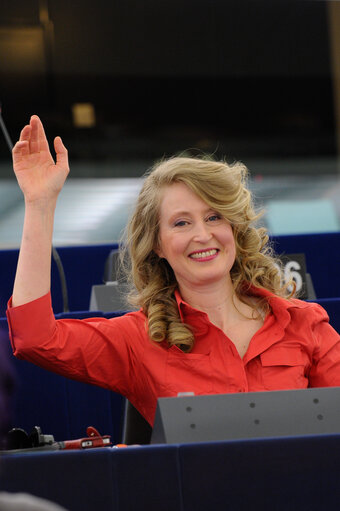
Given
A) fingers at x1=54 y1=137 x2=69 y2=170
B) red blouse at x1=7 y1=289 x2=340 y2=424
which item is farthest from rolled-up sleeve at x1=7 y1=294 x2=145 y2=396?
fingers at x1=54 y1=137 x2=69 y2=170

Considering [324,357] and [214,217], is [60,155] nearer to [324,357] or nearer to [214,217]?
[214,217]

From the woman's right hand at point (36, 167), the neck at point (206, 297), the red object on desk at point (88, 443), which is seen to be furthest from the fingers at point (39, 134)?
the red object on desk at point (88, 443)

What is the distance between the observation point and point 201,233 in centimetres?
150

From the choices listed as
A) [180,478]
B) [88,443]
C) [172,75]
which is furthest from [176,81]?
[180,478]

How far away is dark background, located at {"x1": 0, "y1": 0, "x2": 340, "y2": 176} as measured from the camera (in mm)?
6859

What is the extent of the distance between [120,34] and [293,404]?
246 inches

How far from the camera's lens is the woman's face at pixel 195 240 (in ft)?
4.95

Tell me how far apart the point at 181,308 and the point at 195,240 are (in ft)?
0.43

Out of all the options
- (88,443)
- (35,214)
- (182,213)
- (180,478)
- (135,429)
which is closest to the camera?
(180,478)

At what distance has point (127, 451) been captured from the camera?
0.89m

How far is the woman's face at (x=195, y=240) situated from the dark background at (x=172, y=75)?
5.52 meters

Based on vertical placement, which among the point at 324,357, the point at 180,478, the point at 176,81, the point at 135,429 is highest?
the point at 176,81

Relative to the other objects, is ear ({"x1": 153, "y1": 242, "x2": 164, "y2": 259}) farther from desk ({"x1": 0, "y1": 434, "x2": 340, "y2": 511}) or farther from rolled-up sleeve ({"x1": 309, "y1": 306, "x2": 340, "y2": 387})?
desk ({"x1": 0, "y1": 434, "x2": 340, "y2": 511})

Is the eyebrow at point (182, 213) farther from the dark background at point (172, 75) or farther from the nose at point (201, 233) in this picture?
the dark background at point (172, 75)
